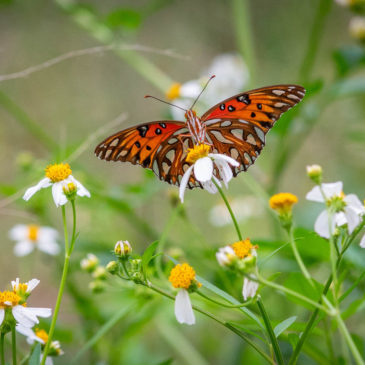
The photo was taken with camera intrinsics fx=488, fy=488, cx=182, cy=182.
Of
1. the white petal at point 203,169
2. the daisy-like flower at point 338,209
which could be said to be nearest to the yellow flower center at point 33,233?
the white petal at point 203,169

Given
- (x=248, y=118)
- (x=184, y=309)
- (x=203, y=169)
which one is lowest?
(x=184, y=309)

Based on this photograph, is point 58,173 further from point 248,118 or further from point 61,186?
point 248,118

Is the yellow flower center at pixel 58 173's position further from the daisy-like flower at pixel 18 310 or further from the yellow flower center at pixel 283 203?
the yellow flower center at pixel 283 203

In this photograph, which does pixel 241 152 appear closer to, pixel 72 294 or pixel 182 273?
pixel 182 273

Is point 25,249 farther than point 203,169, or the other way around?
point 25,249

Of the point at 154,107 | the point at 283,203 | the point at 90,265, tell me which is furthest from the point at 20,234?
the point at 154,107

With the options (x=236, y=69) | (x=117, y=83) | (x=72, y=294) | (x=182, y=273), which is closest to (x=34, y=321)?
(x=182, y=273)
